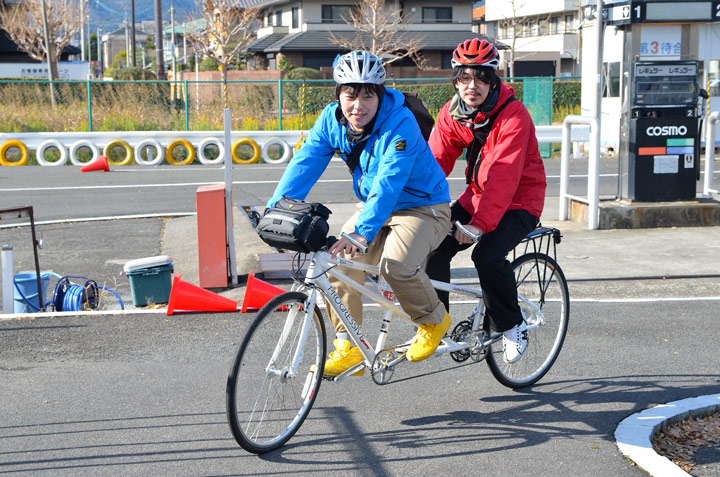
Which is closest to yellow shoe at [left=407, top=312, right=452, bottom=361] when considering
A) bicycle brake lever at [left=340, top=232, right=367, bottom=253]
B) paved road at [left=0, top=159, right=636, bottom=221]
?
bicycle brake lever at [left=340, top=232, right=367, bottom=253]

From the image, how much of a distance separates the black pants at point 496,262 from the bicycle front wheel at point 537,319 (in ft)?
0.88

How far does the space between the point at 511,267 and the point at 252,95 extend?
22521mm

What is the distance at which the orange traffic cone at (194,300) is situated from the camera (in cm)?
702

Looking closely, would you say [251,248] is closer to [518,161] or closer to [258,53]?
[518,161]

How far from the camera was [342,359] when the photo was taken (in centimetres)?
466

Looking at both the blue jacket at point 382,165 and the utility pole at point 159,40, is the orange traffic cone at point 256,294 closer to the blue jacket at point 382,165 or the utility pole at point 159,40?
the blue jacket at point 382,165

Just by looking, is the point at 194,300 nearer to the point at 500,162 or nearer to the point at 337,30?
the point at 500,162

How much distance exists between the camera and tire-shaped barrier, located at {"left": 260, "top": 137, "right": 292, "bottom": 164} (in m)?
21.9

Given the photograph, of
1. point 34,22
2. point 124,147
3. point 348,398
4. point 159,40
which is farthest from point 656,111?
point 34,22

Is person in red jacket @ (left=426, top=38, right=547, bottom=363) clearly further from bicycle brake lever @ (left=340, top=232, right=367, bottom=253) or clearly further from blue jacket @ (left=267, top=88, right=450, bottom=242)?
bicycle brake lever @ (left=340, top=232, right=367, bottom=253)

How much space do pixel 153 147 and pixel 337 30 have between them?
41.1 m

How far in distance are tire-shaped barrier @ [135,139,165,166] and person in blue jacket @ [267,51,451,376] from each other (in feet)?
57.4

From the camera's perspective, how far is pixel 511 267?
16.5 feet

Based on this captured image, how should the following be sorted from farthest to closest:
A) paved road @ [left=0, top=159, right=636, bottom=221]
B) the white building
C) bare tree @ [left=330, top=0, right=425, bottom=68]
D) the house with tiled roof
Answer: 1. the white building
2. the house with tiled roof
3. bare tree @ [left=330, top=0, right=425, bottom=68]
4. paved road @ [left=0, top=159, right=636, bottom=221]
